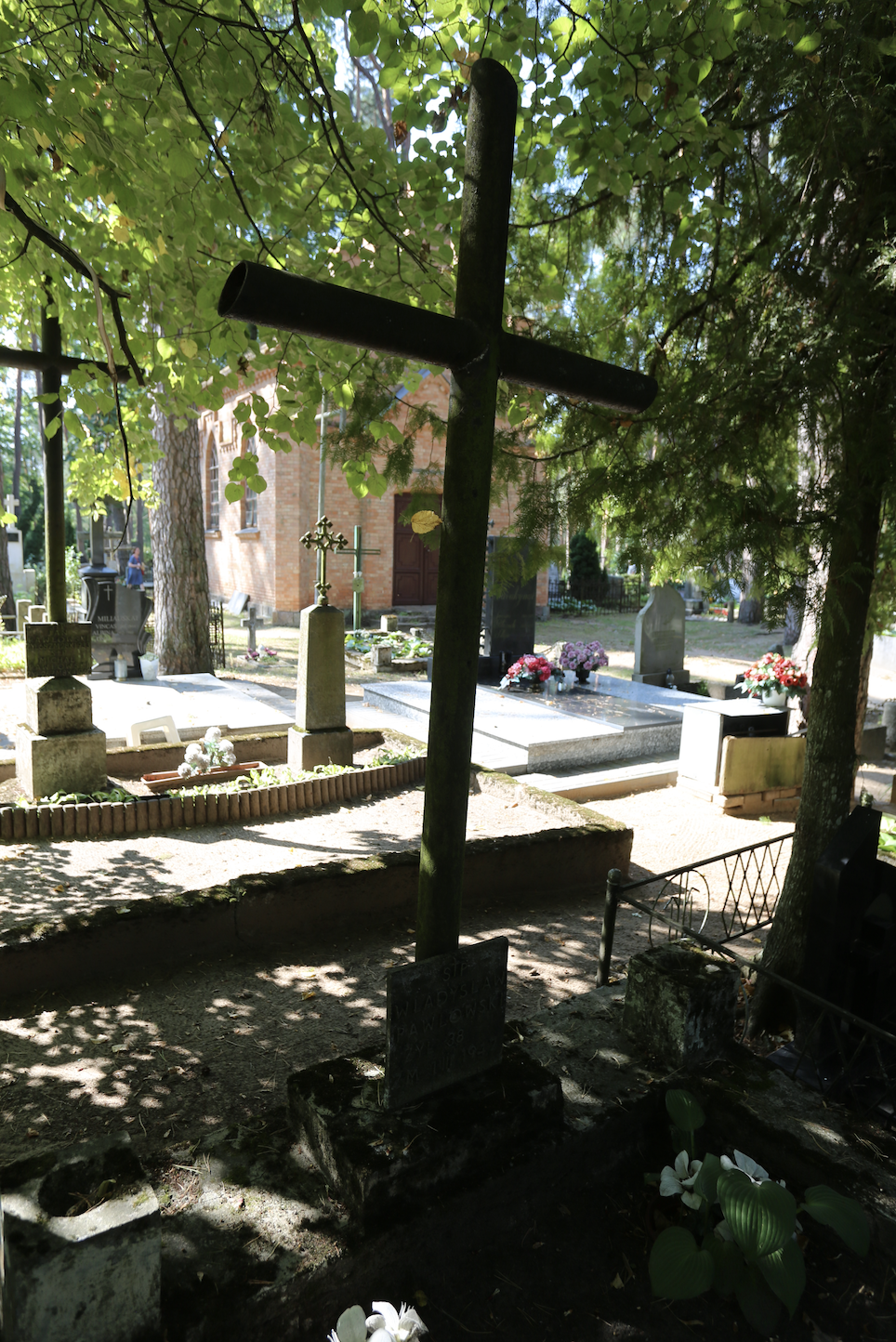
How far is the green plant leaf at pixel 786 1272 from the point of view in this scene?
6.28 ft

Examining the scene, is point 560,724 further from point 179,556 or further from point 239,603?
point 239,603

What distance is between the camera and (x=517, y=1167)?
220cm

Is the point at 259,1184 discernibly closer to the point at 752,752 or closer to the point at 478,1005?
the point at 478,1005

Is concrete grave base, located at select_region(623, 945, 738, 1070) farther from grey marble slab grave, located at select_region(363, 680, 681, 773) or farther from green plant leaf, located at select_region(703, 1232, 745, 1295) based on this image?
grey marble slab grave, located at select_region(363, 680, 681, 773)

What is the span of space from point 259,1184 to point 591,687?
11.1 metres

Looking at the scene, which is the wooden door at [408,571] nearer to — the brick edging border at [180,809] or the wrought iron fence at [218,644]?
the wrought iron fence at [218,644]

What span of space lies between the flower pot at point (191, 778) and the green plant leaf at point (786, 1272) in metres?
6.45

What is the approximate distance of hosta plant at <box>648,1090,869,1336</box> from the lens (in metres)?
1.95

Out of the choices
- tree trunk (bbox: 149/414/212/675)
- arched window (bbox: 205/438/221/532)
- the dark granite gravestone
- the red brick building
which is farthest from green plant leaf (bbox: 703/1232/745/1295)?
arched window (bbox: 205/438/221/532)

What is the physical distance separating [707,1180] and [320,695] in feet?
20.9

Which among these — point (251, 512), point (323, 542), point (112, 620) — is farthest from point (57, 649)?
point (251, 512)

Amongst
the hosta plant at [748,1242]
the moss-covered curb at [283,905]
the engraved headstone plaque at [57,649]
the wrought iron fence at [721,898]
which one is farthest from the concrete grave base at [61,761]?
the hosta plant at [748,1242]

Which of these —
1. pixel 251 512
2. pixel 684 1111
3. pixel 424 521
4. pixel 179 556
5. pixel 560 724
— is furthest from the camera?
pixel 251 512

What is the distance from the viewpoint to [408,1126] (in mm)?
2109
